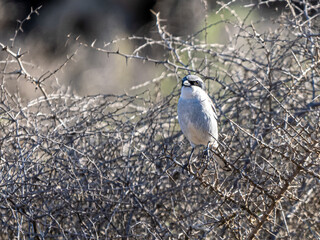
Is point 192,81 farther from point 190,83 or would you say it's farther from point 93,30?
point 93,30

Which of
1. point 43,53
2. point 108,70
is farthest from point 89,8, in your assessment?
point 43,53

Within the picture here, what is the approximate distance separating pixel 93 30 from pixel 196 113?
752 centimetres

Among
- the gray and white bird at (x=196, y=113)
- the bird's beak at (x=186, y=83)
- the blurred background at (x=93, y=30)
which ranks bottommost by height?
the gray and white bird at (x=196, y=113)

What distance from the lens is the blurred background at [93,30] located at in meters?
8.74

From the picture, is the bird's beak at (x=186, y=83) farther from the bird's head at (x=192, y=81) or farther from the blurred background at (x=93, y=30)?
the blurred background at (x=93, y=30)

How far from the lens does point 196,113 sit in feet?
14.5

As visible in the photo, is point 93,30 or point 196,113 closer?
point 196,113

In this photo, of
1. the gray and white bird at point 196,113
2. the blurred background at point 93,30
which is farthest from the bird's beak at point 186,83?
the blurred background at point 93,30

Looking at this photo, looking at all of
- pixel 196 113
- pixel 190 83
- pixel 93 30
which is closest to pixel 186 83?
pixel 190 83

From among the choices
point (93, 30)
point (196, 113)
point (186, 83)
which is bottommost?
point (196, 113)

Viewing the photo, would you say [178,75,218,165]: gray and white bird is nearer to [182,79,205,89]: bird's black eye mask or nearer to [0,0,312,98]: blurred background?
[182,79,205,89]: bird's black eye mask

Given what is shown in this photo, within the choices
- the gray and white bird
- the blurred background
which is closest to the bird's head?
the gray and white bird

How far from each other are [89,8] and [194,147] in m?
8.83

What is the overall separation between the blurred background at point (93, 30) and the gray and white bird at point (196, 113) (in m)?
3.25
